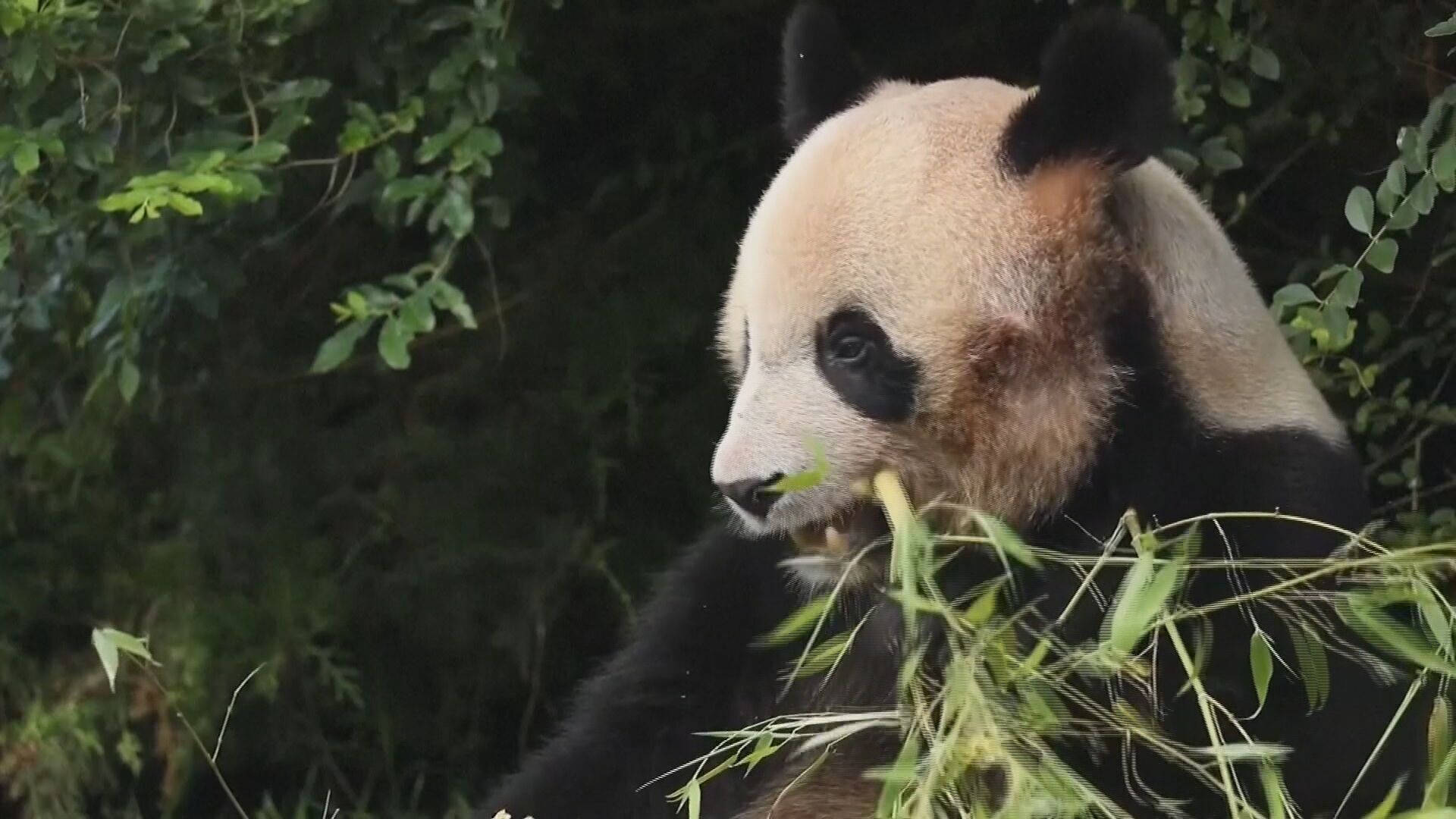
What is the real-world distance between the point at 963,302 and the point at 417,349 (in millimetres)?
1605

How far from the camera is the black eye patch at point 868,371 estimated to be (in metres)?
1.72

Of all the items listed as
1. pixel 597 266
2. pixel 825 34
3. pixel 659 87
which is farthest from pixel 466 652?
pixel 825 34

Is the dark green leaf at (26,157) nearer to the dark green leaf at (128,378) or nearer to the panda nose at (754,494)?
the dark green leaf at (128,378)

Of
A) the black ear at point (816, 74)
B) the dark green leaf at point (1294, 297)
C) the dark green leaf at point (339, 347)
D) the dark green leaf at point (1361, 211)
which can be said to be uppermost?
the black ear at point (816, 74)

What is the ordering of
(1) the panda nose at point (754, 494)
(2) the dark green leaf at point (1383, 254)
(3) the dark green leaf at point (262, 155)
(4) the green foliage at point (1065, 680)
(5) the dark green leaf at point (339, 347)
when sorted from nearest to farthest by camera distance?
(4) the green foliage at point (1065, 680), (1) the panda nose at point (754, 494), (2) the dark green leaf at point (1383, 254), (3) the dark green leaf at point (262, 155), (5) the dark green leaf at point (339, 347)

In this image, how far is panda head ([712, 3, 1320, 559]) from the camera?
1.71m

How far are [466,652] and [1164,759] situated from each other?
184cm

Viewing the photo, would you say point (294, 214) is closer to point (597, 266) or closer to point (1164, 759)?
point (597, 266)

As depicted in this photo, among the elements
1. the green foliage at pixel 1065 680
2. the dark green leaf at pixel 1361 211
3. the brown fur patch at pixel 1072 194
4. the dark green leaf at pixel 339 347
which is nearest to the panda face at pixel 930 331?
the brown fur patch at pixel 1072 194

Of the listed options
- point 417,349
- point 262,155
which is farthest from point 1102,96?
point 417,349

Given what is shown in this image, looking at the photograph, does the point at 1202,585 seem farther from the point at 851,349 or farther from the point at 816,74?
the point at 816,74

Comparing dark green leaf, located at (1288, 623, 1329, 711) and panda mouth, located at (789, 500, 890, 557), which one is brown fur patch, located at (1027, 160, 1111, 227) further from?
dark green leaf, located at (1288, 623, 1329, 711)

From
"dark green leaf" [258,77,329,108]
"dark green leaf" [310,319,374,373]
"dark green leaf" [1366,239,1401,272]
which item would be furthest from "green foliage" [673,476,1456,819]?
"dark green leaf" [258,77,329,108]

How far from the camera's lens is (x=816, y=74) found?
2049 mm
